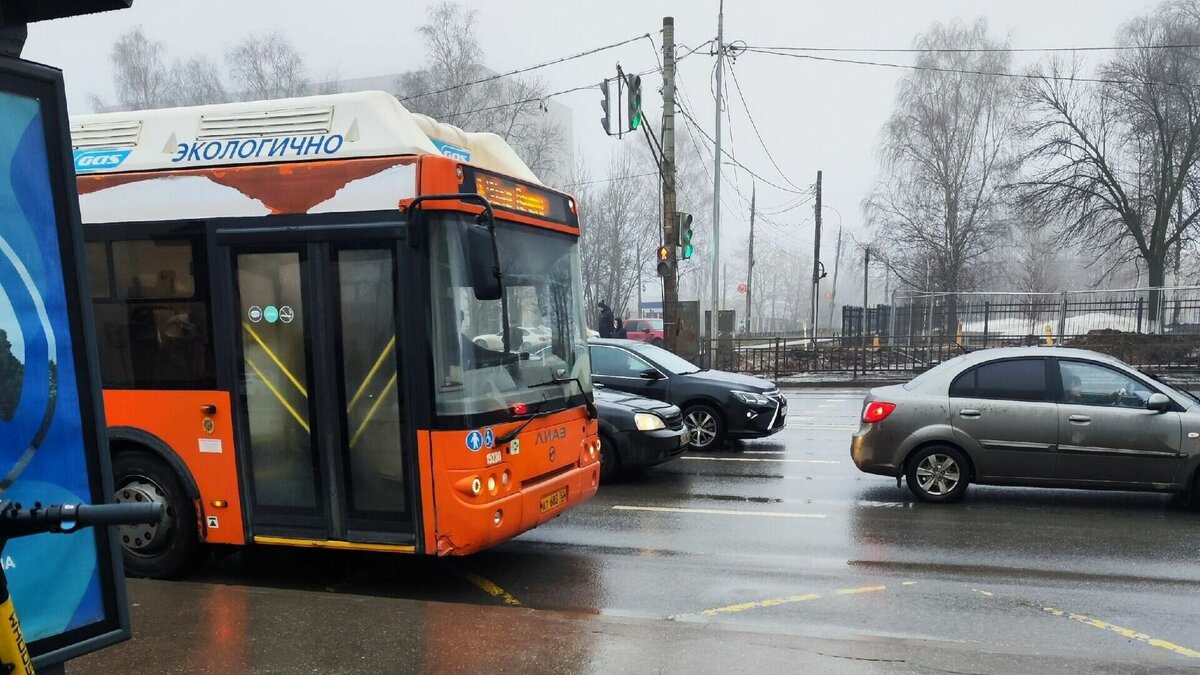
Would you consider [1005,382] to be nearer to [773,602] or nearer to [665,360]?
[773,602]

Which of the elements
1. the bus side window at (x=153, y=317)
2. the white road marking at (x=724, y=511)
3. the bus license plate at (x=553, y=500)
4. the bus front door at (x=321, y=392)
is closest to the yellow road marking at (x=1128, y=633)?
the white road marking at (x=724, y=511)

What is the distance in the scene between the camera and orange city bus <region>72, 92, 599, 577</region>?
18.2ft

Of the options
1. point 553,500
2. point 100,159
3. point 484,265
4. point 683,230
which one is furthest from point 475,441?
point 683,230

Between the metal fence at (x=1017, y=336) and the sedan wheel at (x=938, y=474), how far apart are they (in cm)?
1434

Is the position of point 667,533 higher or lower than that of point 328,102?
lower

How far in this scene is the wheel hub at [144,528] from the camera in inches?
241

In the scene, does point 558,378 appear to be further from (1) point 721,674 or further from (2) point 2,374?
(2) point 2,374

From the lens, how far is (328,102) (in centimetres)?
596

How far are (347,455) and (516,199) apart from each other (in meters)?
2.23

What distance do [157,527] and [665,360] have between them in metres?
7.52

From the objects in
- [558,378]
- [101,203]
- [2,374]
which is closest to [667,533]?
[558,378]

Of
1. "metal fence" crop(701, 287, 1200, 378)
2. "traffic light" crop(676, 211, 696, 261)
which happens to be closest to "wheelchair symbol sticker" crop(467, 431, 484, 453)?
"traffic light" crop(676, 211, 696, 261)

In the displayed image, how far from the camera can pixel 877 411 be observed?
8.72m

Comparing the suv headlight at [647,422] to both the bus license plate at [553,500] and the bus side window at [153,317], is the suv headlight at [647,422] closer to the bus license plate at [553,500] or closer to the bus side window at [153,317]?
the bus license plate at [553,500]
